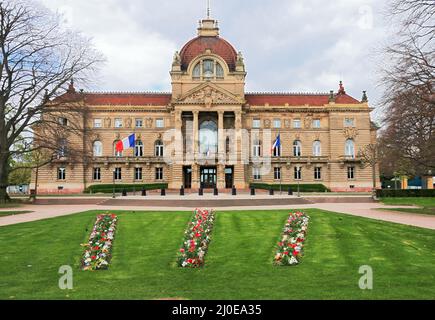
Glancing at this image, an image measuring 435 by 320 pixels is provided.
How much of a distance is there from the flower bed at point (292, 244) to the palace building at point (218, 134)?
160ft

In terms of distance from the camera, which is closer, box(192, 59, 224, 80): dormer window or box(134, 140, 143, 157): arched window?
box(192, 59, 224, 80): dormer window

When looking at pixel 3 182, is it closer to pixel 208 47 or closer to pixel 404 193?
pixel 208 47

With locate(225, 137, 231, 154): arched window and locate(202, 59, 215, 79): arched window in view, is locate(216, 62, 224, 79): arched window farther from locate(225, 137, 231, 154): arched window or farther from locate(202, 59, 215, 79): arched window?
locate(225, 137, 231, 154): arched window

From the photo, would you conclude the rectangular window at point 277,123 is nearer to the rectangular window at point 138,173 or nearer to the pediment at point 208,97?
the pediment at point 208,97

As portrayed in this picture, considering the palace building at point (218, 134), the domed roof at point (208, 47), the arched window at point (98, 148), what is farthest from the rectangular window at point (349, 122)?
the arched window at point (98, 148)

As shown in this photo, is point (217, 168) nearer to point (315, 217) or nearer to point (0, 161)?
point (0, 161)

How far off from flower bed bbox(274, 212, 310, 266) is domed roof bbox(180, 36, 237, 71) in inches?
2217

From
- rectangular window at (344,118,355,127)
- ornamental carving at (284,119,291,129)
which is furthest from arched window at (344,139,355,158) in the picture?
ornamental carving at (284,119,291,129)

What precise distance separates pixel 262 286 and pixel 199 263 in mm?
3019

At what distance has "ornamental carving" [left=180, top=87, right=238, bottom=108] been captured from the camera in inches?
2667

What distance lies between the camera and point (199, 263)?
44.0ft

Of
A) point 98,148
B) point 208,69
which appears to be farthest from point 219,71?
point 98,148

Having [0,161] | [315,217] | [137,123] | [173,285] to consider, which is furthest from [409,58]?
[137,123]

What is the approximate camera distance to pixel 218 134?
226ft
